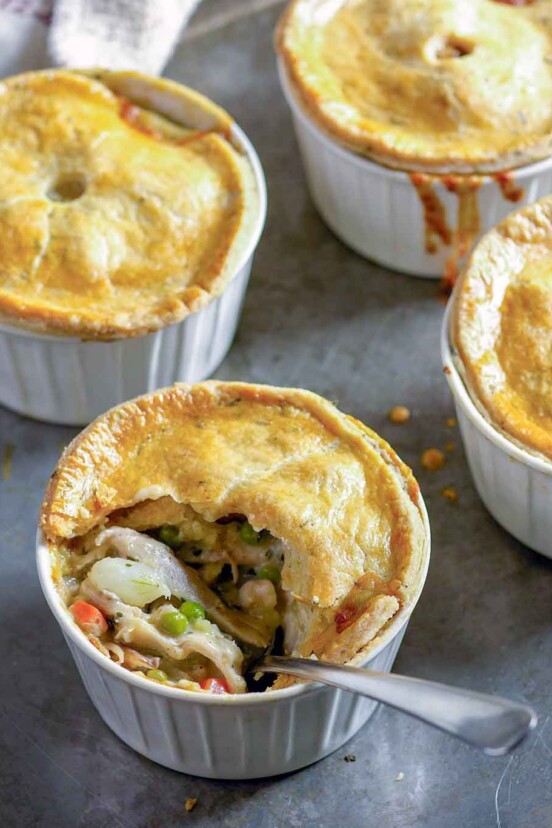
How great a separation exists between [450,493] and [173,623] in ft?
4.32

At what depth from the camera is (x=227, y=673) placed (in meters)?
3.25

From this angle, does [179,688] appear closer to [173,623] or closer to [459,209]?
[173,623]

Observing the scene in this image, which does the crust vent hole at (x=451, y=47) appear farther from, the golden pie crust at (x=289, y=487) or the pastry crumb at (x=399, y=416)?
the golden pie crust at (x=289, y=487)

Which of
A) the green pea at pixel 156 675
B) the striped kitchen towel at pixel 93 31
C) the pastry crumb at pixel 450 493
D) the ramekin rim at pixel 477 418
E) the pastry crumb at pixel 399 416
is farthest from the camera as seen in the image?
the striped kitchen towel at pixel 93 31

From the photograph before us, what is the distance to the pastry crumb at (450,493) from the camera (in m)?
4.19

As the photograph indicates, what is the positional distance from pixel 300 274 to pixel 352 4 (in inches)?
46.1

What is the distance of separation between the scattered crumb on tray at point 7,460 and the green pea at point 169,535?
899 millimetres

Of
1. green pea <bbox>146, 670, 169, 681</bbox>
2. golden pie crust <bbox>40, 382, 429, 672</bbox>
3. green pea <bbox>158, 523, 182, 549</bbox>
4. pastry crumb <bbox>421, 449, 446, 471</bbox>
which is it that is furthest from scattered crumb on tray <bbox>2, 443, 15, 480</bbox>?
pastry crumb <bbox>421, 449, 446, 471</bbox>

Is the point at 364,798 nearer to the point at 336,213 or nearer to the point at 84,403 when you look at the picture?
the point at 84,403

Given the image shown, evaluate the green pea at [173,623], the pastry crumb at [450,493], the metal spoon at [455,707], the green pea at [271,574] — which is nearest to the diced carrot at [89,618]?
the green pea at [173,623]

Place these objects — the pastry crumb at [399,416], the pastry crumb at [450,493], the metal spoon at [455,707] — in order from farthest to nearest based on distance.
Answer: the pastry crumb at [399,416]
the pastry crumb at [450,493]
the metal spoon at [455,707]

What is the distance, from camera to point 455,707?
8.65ft

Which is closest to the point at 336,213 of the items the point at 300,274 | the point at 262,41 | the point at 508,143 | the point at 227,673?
the point at 300,274

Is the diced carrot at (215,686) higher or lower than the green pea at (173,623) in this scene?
lower
